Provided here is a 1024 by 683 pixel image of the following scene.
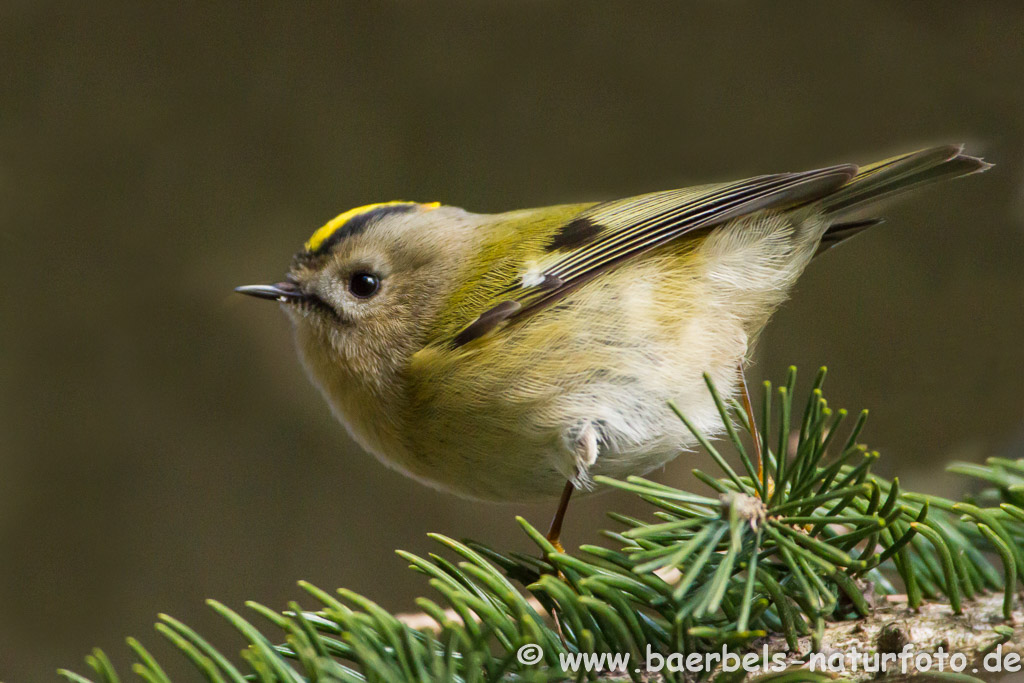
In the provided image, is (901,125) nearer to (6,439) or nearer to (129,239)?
(129,239)

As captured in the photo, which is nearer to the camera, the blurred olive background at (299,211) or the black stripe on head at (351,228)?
the black stripe on head at (351,228)

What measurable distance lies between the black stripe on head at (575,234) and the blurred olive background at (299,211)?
29.5 inches

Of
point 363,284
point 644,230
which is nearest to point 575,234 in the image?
point 644,230

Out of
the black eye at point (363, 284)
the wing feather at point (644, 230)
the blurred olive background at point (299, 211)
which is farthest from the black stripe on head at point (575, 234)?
the blurred olive background at point (299, 211)

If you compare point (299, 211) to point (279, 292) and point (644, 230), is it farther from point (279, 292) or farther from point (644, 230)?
point (644, 230)

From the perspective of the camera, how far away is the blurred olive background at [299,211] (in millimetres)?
1654

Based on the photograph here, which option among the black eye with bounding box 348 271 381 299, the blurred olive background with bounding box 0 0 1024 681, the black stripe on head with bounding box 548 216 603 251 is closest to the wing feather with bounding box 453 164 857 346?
the black stripe on head with bounding box 548 216 603 251

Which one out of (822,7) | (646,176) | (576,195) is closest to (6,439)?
(576,195)

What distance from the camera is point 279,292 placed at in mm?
981

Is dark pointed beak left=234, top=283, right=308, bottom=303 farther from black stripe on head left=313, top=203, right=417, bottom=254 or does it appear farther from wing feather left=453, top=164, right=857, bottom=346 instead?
wing feather left=453, top=164, right=857, bottom=346

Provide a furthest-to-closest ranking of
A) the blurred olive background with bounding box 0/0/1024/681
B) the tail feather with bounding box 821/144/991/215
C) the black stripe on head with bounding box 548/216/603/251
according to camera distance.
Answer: the blurred olive background with bounding box 0/0/1024/681 → the black stripe on head with bounding box 548/216/603/251 → the tail feather with bounding box 821/144/991/215

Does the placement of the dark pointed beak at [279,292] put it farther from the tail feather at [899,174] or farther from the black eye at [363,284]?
the tail feather at [899,174]

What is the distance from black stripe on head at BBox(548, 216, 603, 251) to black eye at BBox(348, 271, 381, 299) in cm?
22

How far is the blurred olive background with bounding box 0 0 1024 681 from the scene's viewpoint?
5.43 ft
